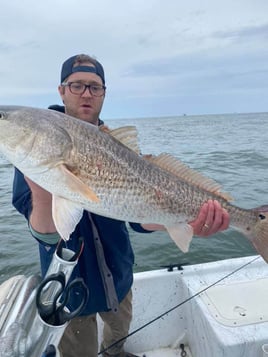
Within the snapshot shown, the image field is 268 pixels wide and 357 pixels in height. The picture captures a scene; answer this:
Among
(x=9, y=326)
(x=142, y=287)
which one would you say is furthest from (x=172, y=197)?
(x=142, y=287)

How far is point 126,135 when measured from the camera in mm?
2639

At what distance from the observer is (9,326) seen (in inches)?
78.8

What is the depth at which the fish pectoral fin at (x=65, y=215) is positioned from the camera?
2336 millimetres

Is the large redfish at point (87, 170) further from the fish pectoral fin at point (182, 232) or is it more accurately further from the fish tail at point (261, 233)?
the fish tail at point (261, 233)

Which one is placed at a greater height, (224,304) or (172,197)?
(172,197)

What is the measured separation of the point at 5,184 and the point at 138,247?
31.7 ft

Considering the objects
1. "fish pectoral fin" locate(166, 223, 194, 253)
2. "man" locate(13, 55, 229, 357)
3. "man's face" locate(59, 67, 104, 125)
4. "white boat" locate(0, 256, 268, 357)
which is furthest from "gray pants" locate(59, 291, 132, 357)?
"man's face" locate(59, 67, 104, 125)

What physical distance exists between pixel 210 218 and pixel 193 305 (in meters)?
1.64

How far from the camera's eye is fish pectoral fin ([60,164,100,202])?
2.28 meters

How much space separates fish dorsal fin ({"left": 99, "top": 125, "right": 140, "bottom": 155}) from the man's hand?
0.68 m

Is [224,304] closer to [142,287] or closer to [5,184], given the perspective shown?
[142,287]

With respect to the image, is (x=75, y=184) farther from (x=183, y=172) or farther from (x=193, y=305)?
(x=193, y=305)

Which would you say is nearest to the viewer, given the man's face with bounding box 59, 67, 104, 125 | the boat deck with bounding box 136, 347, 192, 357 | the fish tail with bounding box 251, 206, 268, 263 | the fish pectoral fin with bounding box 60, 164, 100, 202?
the fish pectoral fin with bounding box 60, 164, 100, 202

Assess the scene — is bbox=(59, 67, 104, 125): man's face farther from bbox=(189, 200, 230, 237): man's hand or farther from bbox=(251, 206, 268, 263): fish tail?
bbox=(251, 206, 268, 263): fish tail
